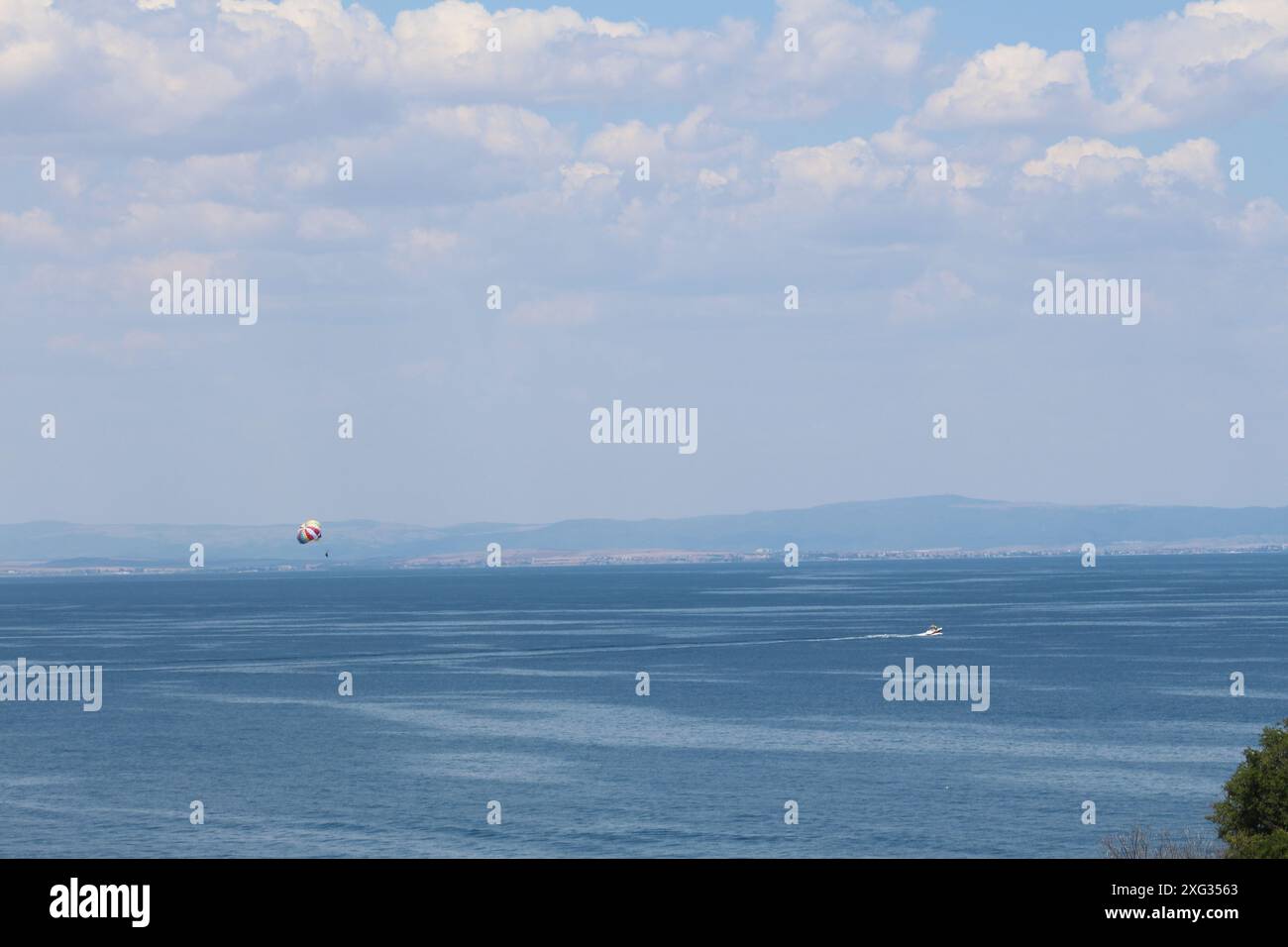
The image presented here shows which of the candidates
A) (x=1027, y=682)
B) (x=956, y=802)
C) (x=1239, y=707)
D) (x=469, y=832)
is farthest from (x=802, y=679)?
(x=469, y=832)

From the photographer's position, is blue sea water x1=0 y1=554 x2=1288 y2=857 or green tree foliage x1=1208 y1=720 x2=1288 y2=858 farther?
blue sea water x1=0 y1=554 x2=1288 y2=857

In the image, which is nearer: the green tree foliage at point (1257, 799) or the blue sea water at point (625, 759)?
the green tree foliage at point (1257, 799)

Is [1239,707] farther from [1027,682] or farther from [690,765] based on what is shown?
[690,765]

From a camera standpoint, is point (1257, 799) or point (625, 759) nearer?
point (1257, 799)

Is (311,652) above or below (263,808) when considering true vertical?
above

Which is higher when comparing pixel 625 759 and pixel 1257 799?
pixel 625 759

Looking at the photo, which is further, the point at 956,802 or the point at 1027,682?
the point at 1027,682
